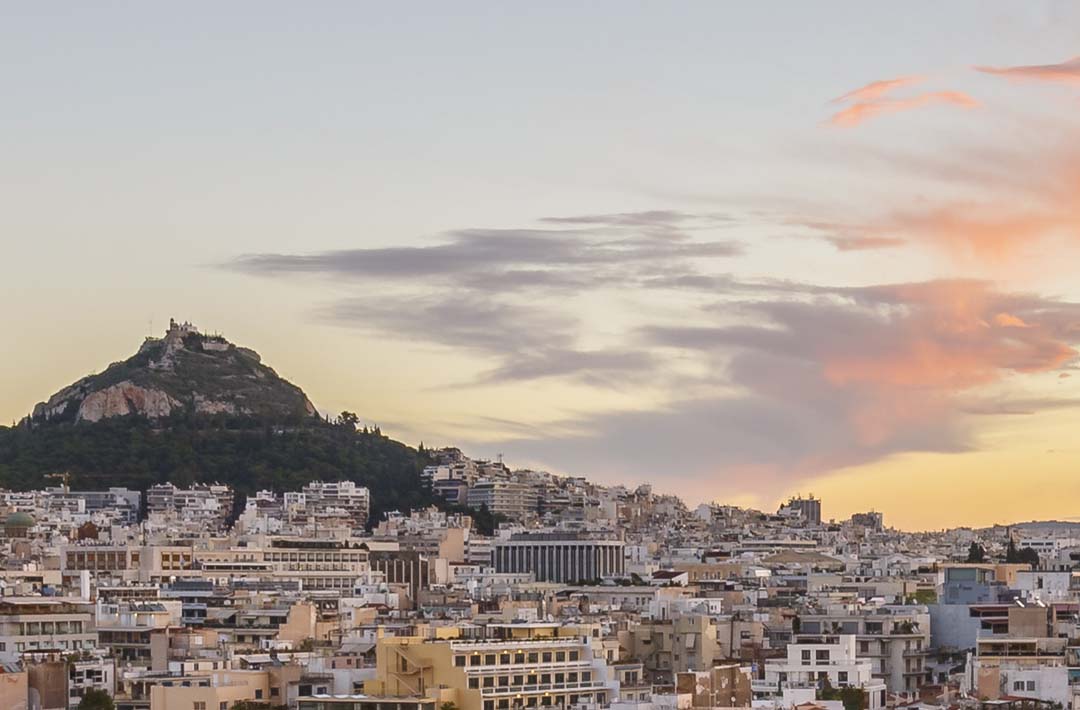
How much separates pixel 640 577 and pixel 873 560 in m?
26.4

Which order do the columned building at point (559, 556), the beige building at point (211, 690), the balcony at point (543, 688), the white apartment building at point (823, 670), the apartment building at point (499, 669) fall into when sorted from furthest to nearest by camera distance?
the columned building at point (559, 556) < the white apartment building at point (823, 670) < the beige building at point (211, 690) < the balcony at point (543, 688) < the apartment building at point (499, 669)

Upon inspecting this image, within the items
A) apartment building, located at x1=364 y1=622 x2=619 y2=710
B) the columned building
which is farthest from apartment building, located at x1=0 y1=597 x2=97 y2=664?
the columned building

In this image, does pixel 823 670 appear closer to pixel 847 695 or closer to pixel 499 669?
pixel 847 695

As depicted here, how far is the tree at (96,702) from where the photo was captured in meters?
57.4

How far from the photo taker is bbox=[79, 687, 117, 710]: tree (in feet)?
188

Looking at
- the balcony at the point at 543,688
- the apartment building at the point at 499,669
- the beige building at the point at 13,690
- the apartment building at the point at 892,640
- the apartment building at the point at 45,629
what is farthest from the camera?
the apartment building at the point at 892,640

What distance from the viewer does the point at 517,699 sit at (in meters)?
54.6

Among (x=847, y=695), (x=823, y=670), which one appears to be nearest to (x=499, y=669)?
(x=847, y=695)

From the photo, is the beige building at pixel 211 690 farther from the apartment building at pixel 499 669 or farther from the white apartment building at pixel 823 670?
the white apartment building at pixel 823 670

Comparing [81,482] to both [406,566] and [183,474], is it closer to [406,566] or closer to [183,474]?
[183,474]

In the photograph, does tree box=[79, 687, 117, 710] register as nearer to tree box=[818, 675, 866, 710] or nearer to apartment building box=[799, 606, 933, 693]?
tree box=[818, 675, 866, 710]

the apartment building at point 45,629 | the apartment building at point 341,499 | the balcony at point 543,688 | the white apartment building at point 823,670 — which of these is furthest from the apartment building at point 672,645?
the apartment building at point 341,499

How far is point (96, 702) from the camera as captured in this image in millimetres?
57750

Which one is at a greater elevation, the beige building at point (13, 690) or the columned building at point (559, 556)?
the columned building at point (559, 556)
